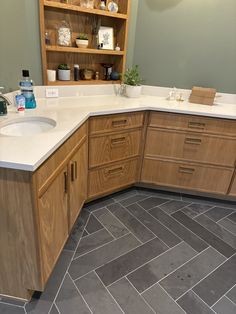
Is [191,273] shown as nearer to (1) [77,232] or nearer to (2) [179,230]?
(2) [179,230]

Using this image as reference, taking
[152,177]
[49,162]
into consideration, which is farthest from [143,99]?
[49,162]

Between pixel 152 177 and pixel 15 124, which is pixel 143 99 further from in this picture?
pixel 15 124

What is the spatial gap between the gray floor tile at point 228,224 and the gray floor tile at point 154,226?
49 centimetres

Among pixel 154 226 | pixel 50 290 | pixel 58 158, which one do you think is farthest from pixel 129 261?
pixel 58 158

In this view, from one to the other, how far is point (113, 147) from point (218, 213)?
1181 mm

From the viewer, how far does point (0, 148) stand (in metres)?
1.08

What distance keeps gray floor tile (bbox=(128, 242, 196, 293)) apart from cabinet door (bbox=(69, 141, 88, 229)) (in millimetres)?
574

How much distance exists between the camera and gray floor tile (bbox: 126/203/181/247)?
1.87 meters

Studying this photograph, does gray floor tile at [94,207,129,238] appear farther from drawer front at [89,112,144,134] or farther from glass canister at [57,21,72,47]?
glass canister at [57,21,72,47]

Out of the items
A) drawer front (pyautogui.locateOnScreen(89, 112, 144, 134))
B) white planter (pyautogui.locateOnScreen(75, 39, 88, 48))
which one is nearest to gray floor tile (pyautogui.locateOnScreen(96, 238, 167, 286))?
drawer front (pyautogui.locateOnScreen(89, 112, 144, 134))

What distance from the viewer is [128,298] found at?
1.41m

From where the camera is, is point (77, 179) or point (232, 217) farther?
point (232, 217)

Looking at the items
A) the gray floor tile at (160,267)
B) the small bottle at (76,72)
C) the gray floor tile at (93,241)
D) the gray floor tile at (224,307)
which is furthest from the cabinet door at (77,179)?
the gray floor tile at (224,307)

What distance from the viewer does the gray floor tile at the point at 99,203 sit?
7.10 ft
